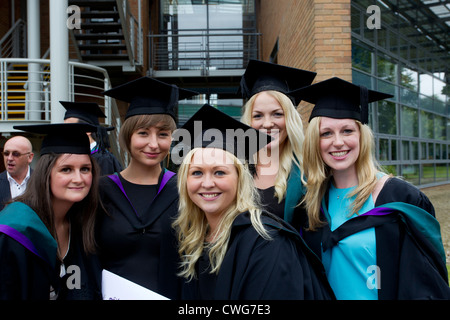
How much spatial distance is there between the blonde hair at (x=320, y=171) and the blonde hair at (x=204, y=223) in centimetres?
43

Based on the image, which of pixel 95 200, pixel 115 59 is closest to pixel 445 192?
pixel 115 59

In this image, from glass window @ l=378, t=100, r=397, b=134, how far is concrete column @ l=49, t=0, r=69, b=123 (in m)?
7.92

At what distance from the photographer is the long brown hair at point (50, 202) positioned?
182cm

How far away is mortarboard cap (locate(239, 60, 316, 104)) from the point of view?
8.73 feet

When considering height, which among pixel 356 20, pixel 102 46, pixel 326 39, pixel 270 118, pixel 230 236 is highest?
pixel 356 20

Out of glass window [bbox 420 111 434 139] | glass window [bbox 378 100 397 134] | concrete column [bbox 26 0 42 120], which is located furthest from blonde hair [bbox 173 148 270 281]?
glass window [bbox 420 111 434 139]

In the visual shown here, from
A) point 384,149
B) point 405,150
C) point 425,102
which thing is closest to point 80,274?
point 384,149

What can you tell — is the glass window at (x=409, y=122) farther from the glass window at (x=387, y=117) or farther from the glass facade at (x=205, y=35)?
the glass facade at (x=205, y=35)

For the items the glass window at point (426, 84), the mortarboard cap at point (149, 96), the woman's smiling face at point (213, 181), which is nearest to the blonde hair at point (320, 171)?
the woman's smiling face at point (213, 181)

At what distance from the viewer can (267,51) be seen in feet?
39.1

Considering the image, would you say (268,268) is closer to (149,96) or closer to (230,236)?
(230,236)

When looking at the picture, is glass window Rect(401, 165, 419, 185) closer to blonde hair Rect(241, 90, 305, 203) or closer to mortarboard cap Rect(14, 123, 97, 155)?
blonde hair Rect(241, 90, 305, 203)

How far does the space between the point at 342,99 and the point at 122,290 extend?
1656 mm
